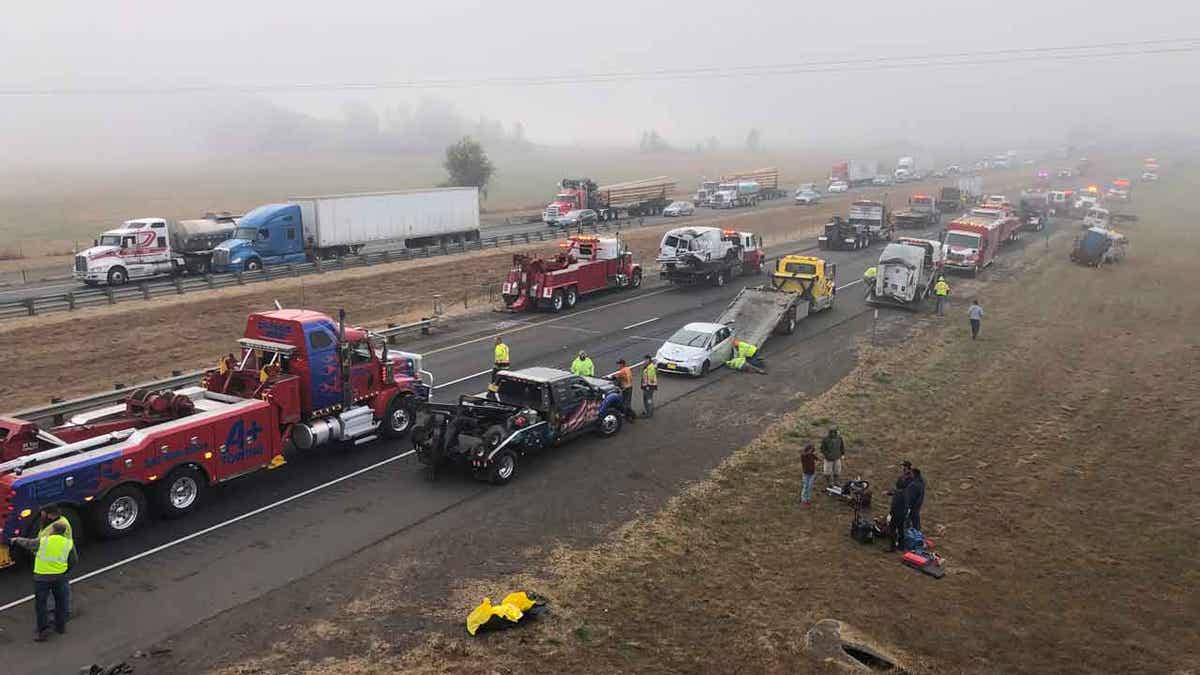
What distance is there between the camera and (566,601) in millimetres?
12031

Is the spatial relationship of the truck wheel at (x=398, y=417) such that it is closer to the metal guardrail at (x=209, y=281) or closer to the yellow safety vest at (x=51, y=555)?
the yellow safety vest at (x=51, y=555)

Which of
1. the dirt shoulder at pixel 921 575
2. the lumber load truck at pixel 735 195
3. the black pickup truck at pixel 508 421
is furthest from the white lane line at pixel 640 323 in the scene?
the lumber load truck at pixel 735 195

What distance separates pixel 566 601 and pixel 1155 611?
28.7 ft

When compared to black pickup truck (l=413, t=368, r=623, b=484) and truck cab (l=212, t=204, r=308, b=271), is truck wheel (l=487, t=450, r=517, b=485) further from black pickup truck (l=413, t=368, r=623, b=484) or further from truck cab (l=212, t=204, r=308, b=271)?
truck cab (l=212, t=204, r=308, b=271)

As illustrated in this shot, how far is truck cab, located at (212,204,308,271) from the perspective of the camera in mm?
39844

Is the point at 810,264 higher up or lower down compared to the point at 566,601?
higher up

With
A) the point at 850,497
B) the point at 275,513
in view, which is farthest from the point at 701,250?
the point at 275,513

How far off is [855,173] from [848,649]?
107 m

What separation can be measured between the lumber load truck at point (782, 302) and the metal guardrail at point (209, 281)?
858 inches

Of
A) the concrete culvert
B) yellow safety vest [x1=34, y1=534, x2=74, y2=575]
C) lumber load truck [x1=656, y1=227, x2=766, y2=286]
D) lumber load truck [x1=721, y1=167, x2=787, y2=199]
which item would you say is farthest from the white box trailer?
lumber load truck [x1=721, y1=167, x2=787, y2=199]

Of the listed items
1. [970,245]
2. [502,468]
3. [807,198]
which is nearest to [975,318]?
[970,245]

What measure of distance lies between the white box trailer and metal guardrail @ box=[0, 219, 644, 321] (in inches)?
58.2

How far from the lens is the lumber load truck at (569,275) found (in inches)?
1357

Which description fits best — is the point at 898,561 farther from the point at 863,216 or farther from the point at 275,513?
the point at 863,216
